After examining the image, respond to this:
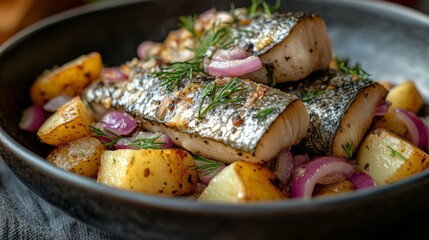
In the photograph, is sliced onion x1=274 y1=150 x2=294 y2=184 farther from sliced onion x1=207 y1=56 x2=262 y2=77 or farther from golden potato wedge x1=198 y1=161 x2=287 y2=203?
sliced onion x1=207 y1=56 x2=262 y2=77

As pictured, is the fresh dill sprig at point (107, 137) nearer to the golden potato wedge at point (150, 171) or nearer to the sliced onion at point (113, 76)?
the golden potato wedge at point (150, 171)

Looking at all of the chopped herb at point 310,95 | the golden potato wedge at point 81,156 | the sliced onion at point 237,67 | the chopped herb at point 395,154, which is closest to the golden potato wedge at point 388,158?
the chopped herb at point 395,154

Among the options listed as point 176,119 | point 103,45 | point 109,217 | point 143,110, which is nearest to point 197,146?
point 176,119

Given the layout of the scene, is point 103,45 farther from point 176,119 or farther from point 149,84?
point 176,119

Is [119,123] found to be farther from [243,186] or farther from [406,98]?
[406,98]

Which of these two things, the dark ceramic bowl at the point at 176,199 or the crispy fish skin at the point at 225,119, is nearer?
the dark ceramic bowl at the point at 176,199

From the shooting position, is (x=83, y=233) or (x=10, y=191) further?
(x=10, y=191)

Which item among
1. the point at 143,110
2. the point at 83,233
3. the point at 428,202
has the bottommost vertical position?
the point at 83,233

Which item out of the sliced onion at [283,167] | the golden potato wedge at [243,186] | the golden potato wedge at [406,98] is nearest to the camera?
the golden potato wedge at [243,186]
